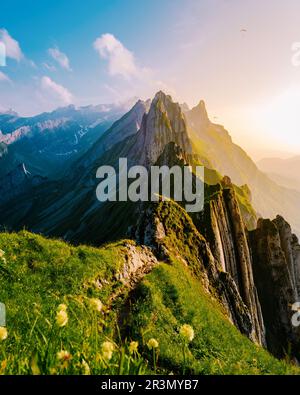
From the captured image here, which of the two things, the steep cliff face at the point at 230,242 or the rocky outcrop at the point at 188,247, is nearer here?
the rocky outcrop at the point at 188,247

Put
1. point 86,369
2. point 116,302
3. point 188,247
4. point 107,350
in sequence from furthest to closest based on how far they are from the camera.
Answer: point 188,247 < point 116,302 < point 107,350 < point 86,369

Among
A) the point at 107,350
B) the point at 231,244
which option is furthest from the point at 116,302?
the point at 231,244

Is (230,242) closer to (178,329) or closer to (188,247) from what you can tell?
(188,247)

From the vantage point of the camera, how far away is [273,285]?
75000mm

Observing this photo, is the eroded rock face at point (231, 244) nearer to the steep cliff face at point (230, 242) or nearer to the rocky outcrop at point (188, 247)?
the steep cliff face at point (230, 242)

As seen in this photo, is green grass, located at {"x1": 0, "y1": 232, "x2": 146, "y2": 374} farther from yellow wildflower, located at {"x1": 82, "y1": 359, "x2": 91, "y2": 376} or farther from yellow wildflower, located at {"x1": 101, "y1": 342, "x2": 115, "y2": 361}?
yellow wildflower, located at {"x1": 101, "y1": 342, "x2": 115, "y2": 361}

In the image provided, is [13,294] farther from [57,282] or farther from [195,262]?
[195,262]

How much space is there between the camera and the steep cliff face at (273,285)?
67.1 metres

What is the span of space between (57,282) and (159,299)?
246 inches

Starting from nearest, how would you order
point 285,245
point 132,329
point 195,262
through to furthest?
1. point 132,329
2. point 195,262
3. point 285,245

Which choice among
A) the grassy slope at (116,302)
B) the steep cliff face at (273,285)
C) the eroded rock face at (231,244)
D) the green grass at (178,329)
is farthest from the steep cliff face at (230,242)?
the grassy slope at (116,302)

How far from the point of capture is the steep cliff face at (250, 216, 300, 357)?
67113 mm

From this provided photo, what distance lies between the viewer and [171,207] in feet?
139
